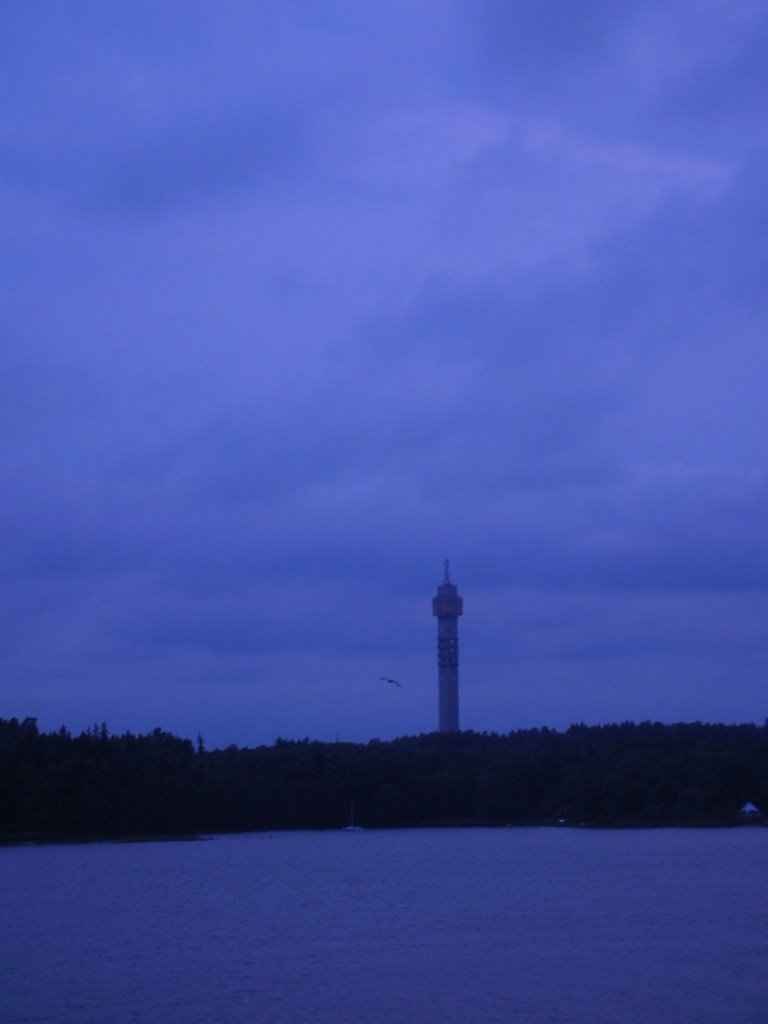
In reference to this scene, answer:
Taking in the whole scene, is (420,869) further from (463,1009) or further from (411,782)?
(411,782)

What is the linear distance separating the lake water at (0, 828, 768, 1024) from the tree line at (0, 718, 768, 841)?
26.4 m

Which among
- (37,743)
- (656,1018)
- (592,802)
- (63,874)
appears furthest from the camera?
(592,802)

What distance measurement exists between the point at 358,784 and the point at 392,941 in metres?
93.7

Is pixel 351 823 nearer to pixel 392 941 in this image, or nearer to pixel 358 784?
pixel 358 784

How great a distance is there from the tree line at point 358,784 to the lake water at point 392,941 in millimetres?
26358

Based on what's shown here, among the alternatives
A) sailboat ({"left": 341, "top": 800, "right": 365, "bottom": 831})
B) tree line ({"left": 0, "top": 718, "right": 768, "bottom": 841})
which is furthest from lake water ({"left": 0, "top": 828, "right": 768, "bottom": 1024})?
sailboat ({"left": 341, "top": 800, "right": 365, "bottom": 831})

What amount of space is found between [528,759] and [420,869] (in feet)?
208

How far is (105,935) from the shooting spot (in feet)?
156

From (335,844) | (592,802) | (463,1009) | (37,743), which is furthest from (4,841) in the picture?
(463,1009)

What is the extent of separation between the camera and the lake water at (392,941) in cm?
3188

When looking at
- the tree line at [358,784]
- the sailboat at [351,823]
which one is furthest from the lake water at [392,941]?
the sailboat at [351,823]

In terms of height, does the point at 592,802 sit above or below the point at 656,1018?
above

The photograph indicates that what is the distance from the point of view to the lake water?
3188 centimetres

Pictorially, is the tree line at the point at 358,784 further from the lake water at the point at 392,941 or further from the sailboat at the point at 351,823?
the lake water at the point at 392,941
